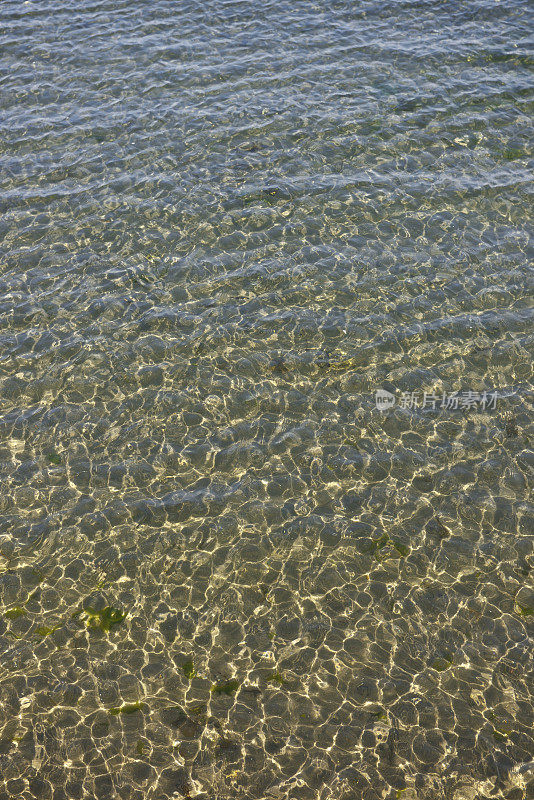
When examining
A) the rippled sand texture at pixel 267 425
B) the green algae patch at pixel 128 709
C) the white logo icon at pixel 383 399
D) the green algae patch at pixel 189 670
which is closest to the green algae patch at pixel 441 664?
the rippled sand texture at pixel 267 425

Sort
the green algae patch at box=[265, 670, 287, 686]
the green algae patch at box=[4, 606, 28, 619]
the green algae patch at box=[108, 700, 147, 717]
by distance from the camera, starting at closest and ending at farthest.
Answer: the green algae patch at box=[108, 700, 147, 717] < the green algae patch at box=[265, 670, 287, 686] < the green algae patch at box=[4, 606, 28, 619]

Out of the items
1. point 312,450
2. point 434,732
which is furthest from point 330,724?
point 312,450

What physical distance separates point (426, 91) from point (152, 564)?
22.4m

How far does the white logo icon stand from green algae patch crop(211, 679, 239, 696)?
7.84m

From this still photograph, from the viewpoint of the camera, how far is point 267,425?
54.1 ft

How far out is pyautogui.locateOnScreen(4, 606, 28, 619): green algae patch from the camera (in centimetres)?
1351

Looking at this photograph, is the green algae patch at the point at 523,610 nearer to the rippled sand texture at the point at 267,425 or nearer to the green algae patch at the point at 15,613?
the rippled sand texture at the point at 267,425

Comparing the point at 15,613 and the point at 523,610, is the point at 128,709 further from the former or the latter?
the point at 523,610

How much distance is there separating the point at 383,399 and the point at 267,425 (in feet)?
10.7

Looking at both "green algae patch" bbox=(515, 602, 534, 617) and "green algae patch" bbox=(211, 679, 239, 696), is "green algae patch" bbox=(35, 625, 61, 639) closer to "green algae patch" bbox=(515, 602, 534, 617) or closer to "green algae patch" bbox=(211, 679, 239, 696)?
"green algae patch" bbox=(211, 679, 239, 696)

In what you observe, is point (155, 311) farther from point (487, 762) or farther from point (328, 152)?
point (487, 762)

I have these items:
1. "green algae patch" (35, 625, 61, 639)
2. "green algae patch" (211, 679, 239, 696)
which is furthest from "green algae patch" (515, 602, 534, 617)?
"green algae patch" (35, 625, 61, 639)

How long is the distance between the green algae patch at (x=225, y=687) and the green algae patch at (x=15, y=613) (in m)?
4.51

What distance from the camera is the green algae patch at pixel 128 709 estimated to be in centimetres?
1214
